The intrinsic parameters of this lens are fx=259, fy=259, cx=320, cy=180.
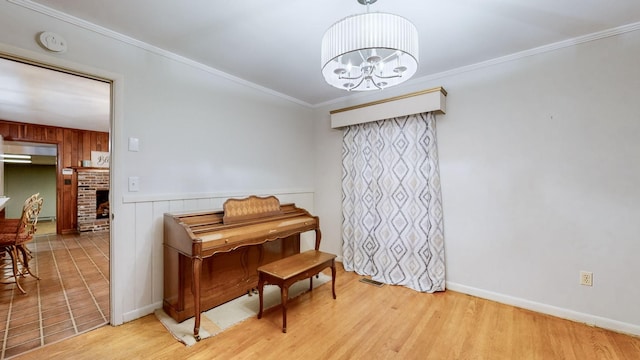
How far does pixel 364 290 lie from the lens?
9.23ft

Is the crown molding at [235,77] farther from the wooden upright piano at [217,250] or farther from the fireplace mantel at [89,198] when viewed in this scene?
the fireplace mantel at [89,198]

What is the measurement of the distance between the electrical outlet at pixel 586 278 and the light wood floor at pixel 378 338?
0.34 meters

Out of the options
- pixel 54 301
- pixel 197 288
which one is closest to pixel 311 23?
pixel 197 288

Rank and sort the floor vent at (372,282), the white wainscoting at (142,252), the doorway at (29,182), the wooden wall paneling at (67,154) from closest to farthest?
the white wainscoting at (142,252), the floor vent at (372,282), the wooden wall paneling at (67,154), the doorway at (29,182)

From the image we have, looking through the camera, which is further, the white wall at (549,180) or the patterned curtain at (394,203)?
the patterned curtain at (394,203)

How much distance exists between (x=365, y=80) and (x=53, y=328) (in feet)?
9.98

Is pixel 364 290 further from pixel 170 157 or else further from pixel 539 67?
pixel 539 67

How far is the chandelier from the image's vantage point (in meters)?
1.34

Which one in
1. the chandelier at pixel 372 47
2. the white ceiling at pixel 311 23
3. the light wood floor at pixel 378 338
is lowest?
the light wood floor at pixel 378 338

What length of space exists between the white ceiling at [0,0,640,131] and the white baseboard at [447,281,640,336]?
7.55 feet

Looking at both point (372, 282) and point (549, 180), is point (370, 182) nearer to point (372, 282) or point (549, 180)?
point (372, 282)

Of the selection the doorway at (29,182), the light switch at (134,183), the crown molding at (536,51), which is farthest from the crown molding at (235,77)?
the doorway at (29,182)

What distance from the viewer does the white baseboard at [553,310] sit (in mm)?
2018

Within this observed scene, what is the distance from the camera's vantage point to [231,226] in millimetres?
2305
